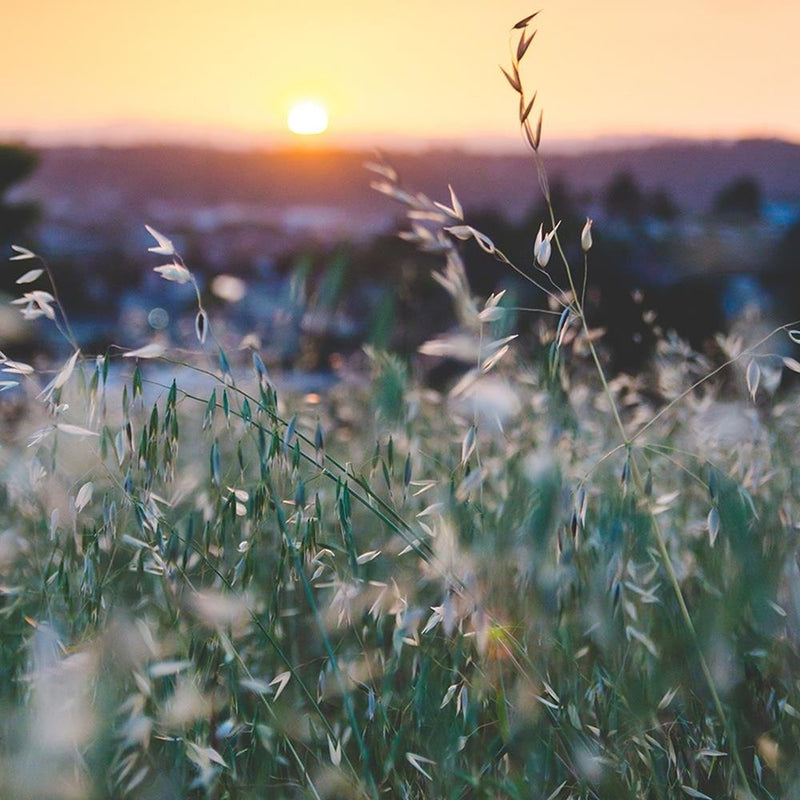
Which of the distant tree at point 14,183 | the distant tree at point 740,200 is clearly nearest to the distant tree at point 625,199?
the distant tree at point 740,200

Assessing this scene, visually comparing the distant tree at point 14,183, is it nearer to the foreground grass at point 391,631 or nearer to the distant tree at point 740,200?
the distant tree at point 740,200

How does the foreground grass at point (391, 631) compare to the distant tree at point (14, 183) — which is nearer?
the foreground grass at point (391, 631)

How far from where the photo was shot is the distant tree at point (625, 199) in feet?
16.3

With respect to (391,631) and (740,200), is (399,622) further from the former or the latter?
(740,200)

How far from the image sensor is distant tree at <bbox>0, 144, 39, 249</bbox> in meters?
6.41

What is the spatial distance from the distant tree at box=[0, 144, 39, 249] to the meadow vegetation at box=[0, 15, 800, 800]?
555 centimetres

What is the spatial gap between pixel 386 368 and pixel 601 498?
36 centimetres

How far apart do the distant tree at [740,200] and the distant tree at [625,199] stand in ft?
1.26

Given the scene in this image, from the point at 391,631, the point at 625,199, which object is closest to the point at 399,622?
the point at 391,631

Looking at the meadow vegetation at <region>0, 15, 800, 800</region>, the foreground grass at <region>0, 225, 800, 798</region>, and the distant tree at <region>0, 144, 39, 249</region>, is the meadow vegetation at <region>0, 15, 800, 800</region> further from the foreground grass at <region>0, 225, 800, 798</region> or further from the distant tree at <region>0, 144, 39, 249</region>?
the distant tree at <region>0, 144, 39, 249</region>

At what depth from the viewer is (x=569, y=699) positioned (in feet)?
3.38

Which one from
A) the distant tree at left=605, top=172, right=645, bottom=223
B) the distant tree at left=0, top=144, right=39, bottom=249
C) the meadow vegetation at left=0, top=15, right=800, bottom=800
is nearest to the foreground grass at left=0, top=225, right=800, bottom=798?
the meadow vegetation at left=0, top=15, right=800, bottom=800

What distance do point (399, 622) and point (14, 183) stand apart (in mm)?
6311

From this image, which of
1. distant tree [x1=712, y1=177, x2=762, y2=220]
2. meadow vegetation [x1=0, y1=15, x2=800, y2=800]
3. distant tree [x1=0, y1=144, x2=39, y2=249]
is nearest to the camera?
meadow vegetation [x1=0, y1=15, x2=800, y2=800]
